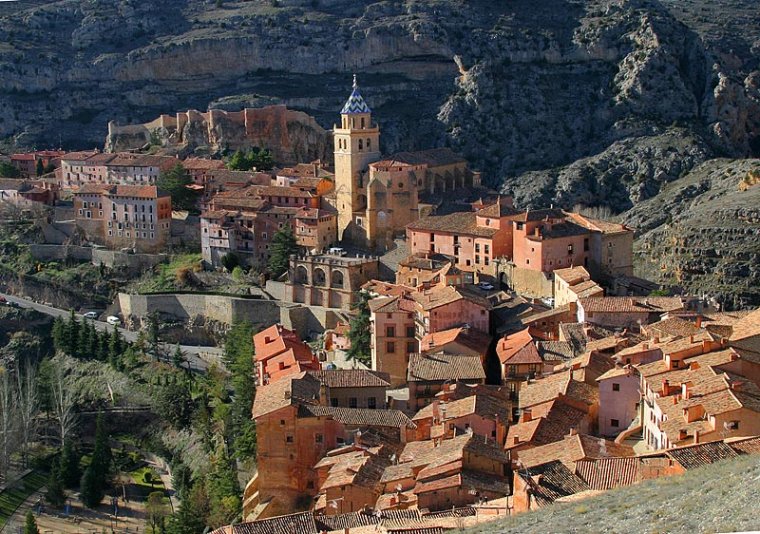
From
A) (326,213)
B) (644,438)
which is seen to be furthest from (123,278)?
(644,438)

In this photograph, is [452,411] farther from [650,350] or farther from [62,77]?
[62,77]

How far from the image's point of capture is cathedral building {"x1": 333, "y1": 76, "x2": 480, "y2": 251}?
2415 inches

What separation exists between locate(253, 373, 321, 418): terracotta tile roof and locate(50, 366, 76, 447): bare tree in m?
14.9

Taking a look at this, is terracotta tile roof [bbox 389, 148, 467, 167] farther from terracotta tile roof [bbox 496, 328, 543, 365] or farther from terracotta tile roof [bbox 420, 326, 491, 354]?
terracotta tile roof [bbox 496, 328, 543, 365]

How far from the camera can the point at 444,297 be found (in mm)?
47312

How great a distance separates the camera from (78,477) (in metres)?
49.7

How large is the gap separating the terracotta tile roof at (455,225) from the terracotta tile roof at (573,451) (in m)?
21.0

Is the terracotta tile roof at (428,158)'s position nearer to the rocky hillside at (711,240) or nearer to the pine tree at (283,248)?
the pine tree at (283,248)

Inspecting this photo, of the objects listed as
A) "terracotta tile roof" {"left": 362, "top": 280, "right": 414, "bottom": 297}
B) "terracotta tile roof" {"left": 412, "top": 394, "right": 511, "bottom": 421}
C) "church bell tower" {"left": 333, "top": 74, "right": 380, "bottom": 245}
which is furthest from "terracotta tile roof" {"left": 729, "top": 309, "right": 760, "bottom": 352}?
"church bell tower" {"left": 333, "top": 74, "right": 380, "bottom": 245}

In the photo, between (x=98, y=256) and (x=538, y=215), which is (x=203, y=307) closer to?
(x=98, y=256)

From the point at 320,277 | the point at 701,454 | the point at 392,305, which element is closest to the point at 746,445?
the point at 701,454

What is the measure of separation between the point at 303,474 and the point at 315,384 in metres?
3.71

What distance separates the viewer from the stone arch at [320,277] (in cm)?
5897

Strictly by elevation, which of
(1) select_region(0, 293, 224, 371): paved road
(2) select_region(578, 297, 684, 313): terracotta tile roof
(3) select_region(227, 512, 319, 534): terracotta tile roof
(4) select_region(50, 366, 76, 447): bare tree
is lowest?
(4) select_region(50, 366, 76, 447): bare tree
